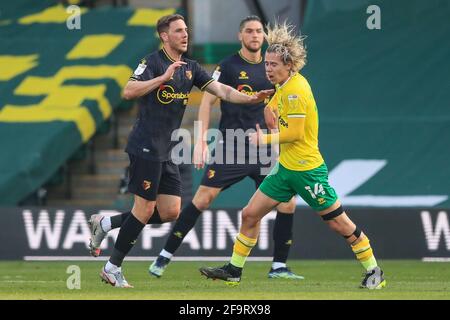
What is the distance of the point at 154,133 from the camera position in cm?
1091

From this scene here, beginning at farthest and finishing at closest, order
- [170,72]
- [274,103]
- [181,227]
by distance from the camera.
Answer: [181,227]
[274,103]
[170,72]

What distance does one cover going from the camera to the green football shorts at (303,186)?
416 inches

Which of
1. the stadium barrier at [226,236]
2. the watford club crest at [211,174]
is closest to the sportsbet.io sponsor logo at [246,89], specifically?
the watford club crest at [211,174]

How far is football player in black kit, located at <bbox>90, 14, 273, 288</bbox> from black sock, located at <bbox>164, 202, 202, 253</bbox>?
3.82 feet

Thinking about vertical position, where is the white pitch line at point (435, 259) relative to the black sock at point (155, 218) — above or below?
below

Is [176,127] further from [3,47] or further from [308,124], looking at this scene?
[3,47]

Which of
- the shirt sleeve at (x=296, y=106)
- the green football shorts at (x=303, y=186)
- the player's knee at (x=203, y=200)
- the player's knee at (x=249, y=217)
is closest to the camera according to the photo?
the shirt sleeve at (x=296, y=106)

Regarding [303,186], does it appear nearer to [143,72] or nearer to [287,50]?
[287,50]

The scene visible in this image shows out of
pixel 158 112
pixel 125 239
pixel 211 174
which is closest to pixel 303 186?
pixel 158 112

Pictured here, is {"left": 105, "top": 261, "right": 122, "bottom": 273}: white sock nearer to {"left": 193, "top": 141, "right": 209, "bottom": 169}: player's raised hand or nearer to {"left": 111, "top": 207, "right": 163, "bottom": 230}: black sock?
{"left": 111, "top": 207, "right": 163, "bottom": 230}: black sock

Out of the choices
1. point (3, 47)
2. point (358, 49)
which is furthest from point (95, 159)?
point (358, 49)

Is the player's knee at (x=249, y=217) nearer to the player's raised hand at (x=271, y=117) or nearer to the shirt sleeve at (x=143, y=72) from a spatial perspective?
the player's raised hand at (x=271, y=117)

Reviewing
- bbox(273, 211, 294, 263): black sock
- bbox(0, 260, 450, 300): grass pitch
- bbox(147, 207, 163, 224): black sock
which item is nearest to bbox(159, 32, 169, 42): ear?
bbox(147, 207, 163, 224): black sock

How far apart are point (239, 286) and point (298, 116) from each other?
173cm
